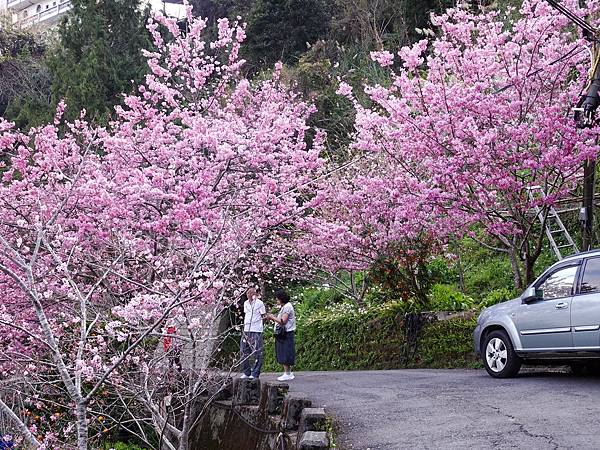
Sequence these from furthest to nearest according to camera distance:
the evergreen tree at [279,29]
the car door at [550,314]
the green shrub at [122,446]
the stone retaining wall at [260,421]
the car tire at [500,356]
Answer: the evergreen tree at [279,29]
the green shrub at [122,446]
the car tire at [500,356]
the car door at [550,314]
the stone retaining wall at [260,421]

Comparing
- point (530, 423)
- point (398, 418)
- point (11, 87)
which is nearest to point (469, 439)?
point (530, 423)

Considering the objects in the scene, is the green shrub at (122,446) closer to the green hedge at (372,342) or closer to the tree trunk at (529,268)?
the green hedge at (372,342)

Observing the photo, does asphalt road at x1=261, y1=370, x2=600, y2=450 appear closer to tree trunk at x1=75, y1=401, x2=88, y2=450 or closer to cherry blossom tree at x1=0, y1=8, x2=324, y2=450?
cherry blossom tree at x1=0, y1=8, x2=324, y2=450

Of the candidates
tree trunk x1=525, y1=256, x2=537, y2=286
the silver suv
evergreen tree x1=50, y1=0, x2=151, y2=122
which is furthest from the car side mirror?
evergreen tree x1=50, y1=0, x2=151, y2=122

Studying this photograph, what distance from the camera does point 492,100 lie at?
11.6 meters

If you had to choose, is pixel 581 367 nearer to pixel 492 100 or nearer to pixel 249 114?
pixel 492 100

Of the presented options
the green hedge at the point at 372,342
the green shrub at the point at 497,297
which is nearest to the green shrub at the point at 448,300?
the green shrub at the point at 497,297

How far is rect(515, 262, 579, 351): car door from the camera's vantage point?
948 centimetres

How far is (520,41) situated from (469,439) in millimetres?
7384

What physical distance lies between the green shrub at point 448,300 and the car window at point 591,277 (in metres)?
4.85

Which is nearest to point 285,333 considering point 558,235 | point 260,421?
point 260,421

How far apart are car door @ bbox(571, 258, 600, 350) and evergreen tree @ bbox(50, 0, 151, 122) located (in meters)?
13.0

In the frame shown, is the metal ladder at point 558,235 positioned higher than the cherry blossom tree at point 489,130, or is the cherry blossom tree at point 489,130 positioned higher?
the cherry blossom tree at point 489,130

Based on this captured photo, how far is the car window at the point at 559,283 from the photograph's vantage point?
9594 millimetres
